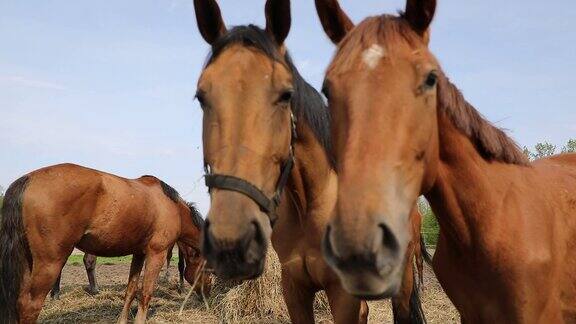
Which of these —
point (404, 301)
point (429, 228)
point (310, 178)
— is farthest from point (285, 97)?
point (429, 228)

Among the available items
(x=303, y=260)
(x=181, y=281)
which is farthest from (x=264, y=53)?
(x=181, y=281)

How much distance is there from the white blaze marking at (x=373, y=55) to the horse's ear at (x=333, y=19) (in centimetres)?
63

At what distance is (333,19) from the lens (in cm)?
262

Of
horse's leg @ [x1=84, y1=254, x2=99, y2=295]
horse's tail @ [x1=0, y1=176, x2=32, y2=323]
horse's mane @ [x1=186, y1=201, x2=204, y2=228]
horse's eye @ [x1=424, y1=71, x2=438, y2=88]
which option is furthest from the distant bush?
horse's eye @ [x1=424, y1=71, x2=438, y2=88]

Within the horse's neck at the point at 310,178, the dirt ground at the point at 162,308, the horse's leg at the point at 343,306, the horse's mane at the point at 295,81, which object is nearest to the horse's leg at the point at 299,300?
the horse's leg at the point at 343,306

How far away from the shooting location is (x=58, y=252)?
652 cm

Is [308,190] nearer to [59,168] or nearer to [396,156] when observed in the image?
[396,156]

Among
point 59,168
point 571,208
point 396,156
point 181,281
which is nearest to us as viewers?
point 396,156

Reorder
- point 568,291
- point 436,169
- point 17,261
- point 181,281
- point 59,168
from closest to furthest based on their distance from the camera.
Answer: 1. point 436,169
2. point 568,291
3. point 17,261
4. point 59,168
5. point 181,281

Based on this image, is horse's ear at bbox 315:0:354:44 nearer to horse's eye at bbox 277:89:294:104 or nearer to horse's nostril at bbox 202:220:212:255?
horse's eye at bbox 277:89:294:104

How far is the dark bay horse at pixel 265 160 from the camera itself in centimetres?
230

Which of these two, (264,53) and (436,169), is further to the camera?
(264,53)

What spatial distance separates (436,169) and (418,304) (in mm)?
2917

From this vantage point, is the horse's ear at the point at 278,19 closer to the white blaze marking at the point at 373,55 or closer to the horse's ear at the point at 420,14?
the horse's ear at the point at 420,14
